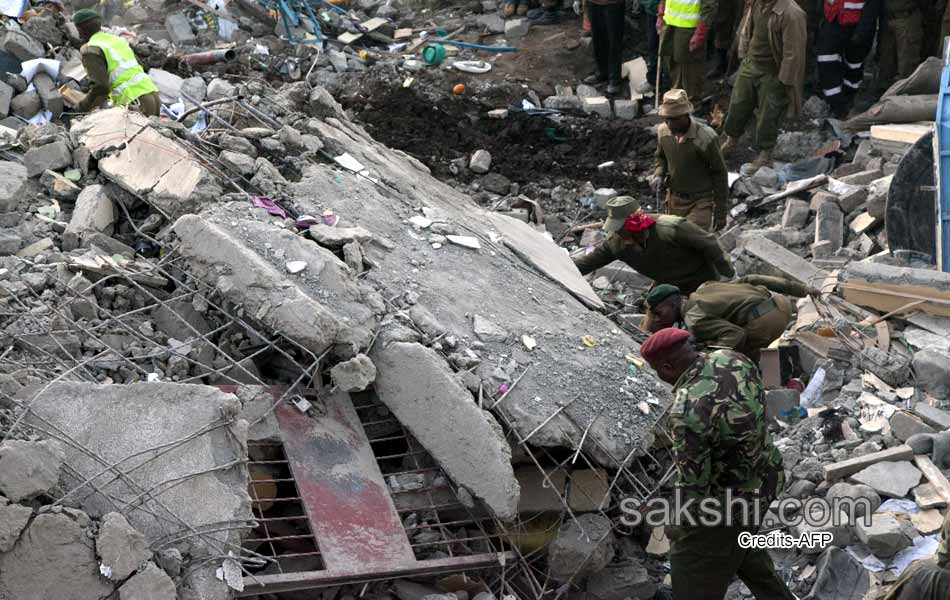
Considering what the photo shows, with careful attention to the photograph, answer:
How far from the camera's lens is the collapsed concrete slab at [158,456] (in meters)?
4.20

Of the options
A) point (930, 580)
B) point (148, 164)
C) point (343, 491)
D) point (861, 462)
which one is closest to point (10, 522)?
point (343, 491)

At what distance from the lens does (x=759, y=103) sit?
9180mm

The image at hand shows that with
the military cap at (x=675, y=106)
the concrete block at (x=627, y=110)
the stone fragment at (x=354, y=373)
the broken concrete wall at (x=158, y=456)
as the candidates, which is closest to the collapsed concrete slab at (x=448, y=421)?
the stone fragment at (x=354, y=373)

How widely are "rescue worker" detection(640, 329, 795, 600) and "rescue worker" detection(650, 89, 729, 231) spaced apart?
3289 mm

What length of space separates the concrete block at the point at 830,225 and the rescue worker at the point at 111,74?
495 cm

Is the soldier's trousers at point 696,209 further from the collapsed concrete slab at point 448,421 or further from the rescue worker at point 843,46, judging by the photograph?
the collapsed concrete slab at point 448,421

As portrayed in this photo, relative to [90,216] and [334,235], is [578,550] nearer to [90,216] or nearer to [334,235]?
[334,235]

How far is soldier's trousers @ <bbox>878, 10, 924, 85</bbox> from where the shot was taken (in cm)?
970

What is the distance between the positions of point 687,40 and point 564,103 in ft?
5.07

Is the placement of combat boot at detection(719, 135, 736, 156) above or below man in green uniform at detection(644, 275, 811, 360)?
below

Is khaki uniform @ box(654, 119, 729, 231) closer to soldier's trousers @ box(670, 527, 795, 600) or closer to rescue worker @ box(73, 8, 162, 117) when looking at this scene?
soldier's trousers @ box(670, 527, 795, 600)

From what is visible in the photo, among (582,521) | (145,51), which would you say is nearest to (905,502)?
(582,521)

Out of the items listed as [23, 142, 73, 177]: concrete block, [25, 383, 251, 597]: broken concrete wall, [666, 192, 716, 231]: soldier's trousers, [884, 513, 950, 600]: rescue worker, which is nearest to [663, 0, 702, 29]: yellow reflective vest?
[666, 192, 716, 231]: soldier's trousers

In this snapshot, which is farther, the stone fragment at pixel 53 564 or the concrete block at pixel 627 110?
the concrete block at pixel 627 110
